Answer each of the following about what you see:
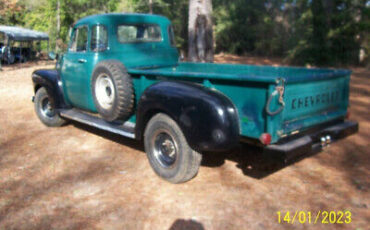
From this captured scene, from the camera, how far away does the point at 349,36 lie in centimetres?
1466

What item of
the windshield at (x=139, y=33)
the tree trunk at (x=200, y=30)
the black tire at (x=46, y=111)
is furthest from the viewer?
the tree trunk at (x=200, y=30)

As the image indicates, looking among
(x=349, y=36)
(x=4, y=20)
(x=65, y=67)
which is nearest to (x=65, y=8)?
(x=4, y=20)

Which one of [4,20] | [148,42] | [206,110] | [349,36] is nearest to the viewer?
[206,110]

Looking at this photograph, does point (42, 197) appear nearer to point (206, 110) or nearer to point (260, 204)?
point (206, 110)

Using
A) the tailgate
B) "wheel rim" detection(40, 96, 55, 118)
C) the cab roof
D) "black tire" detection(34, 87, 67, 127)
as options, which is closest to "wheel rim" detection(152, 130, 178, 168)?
the tailgate

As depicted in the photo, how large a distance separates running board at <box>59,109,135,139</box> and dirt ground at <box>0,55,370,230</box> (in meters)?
0.45

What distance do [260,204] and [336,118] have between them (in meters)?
1.62

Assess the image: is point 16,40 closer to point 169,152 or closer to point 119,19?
point 119,19

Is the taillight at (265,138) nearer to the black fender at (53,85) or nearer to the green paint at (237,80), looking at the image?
the green paint at (237,80)

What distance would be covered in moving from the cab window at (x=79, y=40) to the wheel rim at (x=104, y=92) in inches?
42.2

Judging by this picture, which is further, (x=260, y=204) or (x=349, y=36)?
(x=349, y=36)

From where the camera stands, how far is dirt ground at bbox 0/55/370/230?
10.4 feet

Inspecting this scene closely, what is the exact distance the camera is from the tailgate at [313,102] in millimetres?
3441
